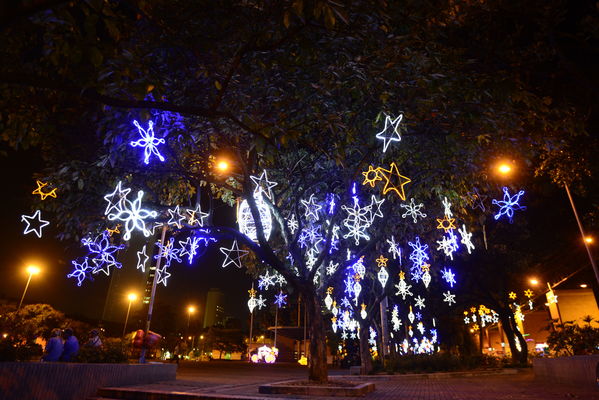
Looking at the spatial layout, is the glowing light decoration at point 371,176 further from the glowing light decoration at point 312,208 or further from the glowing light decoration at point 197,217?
the glowing light decoration at point 197,217

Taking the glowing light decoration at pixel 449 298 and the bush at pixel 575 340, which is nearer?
the bush at pixel 575 340

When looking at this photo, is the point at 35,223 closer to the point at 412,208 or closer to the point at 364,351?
the point at 412,208

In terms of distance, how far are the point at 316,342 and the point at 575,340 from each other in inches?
387

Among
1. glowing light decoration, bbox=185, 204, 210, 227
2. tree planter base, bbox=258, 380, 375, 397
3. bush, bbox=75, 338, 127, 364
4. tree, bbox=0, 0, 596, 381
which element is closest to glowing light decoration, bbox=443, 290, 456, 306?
tree, bbox=0, 0, 596, 381

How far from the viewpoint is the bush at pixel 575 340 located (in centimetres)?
1273

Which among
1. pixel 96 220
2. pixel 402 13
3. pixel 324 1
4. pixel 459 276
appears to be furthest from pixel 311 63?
pixel 459 276

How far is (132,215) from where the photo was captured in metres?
9.88

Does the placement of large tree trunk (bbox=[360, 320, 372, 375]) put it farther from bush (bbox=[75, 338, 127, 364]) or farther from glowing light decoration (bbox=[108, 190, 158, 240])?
glowing light decoration (bbox=[108, 190, 158, 240])

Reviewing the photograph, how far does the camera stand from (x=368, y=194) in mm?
14172

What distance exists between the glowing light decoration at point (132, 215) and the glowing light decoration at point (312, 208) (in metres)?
5.20

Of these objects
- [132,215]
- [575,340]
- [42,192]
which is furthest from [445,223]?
[42,192]

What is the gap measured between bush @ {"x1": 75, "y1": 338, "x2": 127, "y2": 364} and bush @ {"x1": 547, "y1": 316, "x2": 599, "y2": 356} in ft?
50.2

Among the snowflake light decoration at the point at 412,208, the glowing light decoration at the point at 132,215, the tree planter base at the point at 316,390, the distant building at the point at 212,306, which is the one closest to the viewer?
the tree planter base at the point at 316,390

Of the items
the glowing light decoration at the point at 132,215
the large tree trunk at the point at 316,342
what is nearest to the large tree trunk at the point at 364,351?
the large tree trunk at the point at 316,342
